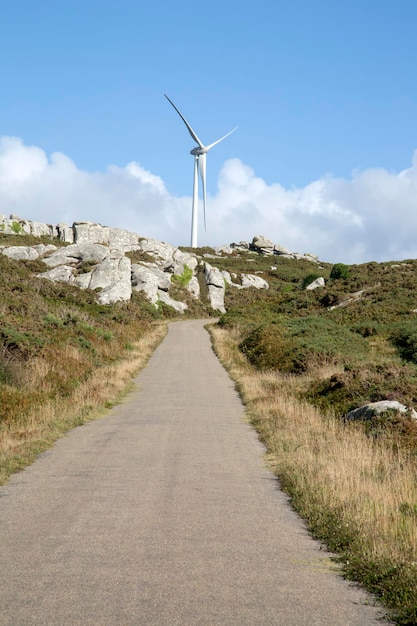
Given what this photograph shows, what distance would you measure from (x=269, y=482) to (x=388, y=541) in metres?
3.79

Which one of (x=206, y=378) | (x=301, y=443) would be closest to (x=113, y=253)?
(x=206, y=378)

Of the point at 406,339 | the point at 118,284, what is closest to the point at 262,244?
the point at 118,284

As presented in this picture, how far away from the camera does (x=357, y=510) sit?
848cm

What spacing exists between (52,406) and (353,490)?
409 inches

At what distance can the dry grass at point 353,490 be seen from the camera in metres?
6.38

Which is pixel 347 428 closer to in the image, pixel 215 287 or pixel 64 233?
pixel 215 287

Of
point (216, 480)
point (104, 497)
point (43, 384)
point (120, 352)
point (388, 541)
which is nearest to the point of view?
point (388, 541)

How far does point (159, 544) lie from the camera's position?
724cm

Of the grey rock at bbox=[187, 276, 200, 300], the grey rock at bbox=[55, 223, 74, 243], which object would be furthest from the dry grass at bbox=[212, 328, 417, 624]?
the grey rock at bbox=[55, 223, 74, 243]

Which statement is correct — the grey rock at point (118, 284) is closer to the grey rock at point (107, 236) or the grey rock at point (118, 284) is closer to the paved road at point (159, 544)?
the grey rock at point (107, 236)

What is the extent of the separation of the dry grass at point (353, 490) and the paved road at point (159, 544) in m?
0.30

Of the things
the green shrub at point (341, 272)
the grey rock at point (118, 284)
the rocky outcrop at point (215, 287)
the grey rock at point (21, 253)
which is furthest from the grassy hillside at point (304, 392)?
the green shrub at point (341, 272)

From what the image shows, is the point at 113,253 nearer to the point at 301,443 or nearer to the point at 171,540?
the point at 301,443

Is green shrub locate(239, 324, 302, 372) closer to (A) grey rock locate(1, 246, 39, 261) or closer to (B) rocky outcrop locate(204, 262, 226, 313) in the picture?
(B) rocky outcrop locate(204, 262, 226, 313)
